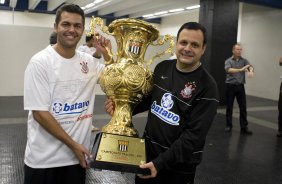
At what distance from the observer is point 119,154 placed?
1.50 m

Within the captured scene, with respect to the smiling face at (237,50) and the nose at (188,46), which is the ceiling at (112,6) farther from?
the nose at (188,46)

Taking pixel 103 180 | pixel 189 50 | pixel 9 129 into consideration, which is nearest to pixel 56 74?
pixel 189 50

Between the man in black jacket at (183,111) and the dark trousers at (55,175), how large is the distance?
1.28 ft

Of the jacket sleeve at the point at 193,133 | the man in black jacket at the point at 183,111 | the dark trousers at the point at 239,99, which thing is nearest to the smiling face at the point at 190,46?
the man in black jacket at the point at 183,111

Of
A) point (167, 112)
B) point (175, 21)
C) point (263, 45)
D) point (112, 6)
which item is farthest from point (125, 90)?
point (175, 21)

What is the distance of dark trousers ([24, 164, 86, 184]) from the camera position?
1551 millimetres

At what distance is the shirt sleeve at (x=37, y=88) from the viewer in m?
1.46

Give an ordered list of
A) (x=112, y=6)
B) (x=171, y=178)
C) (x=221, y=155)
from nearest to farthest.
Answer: (x=171, y=178) → (x=221, y=155) → (x=112, y=6)

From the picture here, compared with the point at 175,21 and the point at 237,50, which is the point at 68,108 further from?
the point at 175,21

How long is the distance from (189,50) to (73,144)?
0.72m

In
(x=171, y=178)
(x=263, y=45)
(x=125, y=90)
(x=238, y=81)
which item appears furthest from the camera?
(x=263, y=45)

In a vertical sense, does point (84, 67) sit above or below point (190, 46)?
below

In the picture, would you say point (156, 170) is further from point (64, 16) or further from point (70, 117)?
point (64, 16)

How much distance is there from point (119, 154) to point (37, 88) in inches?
19.7
